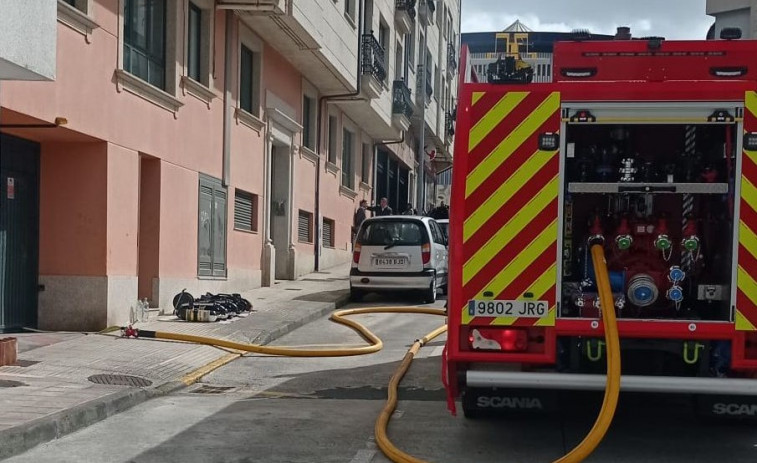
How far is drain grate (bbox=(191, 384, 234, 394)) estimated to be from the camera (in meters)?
8.24

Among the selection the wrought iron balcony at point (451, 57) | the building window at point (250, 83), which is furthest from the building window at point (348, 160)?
the wrought iron balcony at point (451, 57)

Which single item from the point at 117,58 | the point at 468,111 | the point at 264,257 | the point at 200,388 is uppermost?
the point at 117,58

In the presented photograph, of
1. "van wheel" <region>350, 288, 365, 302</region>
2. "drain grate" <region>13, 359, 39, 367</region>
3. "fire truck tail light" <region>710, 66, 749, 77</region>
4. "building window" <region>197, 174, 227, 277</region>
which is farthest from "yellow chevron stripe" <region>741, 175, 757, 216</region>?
"van wheel" <region>350, 288, 365, 302</region>

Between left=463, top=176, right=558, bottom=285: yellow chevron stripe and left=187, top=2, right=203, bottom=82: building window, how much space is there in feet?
31.4

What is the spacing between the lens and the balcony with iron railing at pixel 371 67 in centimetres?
2198

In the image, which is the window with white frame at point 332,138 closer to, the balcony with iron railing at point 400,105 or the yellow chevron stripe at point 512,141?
the balcony with iron railing at point 400,105

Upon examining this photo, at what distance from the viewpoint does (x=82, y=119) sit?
10281 mm

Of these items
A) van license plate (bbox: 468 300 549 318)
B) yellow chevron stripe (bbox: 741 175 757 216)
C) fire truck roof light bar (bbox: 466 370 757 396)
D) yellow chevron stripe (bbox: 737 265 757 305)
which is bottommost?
fire truck roof light bar (bbox: 466 370 757 396)

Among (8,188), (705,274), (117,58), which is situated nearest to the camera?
(705,274)

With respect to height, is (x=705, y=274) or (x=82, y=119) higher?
(x=82, y=119)

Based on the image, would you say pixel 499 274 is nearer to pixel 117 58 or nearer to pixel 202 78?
pixel 117 58

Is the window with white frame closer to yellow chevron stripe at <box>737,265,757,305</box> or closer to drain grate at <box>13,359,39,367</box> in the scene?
drain grate at <box>13,359,39,367</box>

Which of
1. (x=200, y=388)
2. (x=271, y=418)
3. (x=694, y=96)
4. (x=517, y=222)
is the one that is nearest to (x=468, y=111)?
(x=517, y=222)

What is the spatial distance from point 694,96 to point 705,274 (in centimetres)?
123
